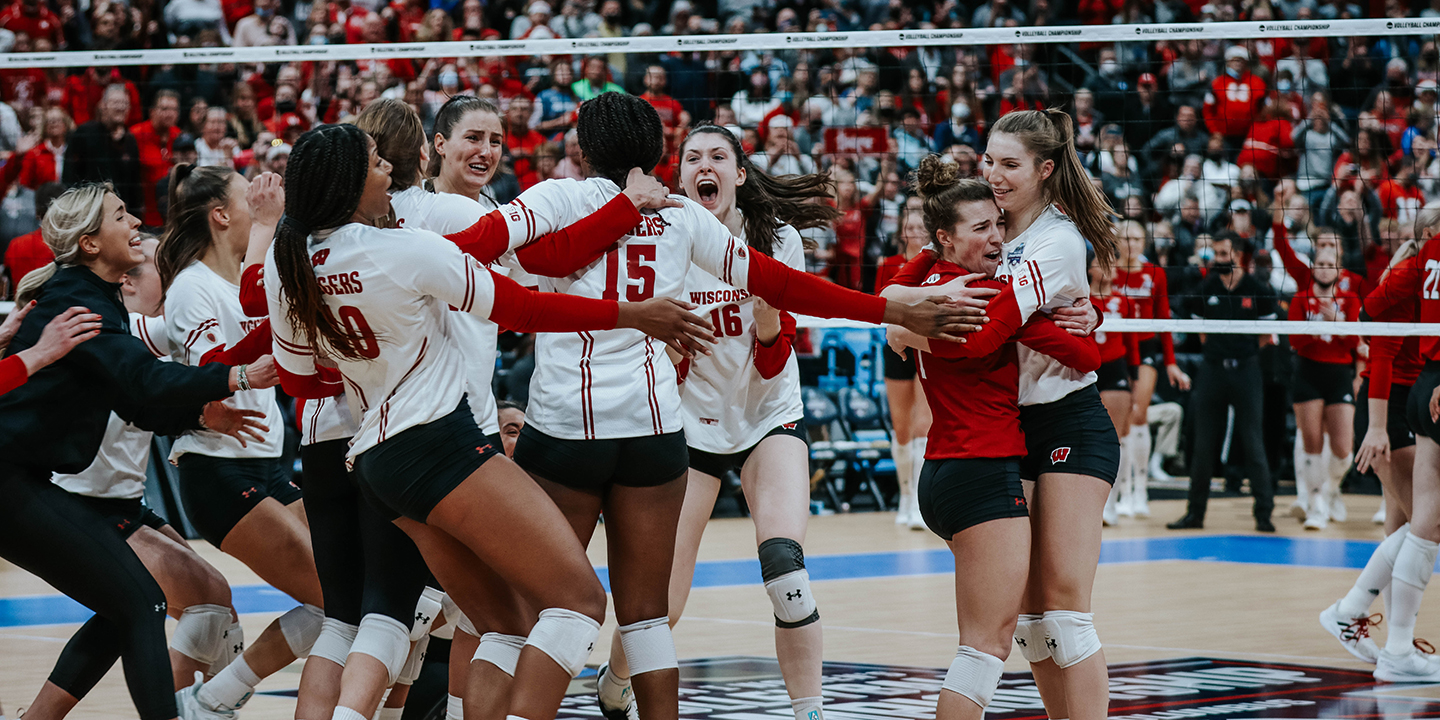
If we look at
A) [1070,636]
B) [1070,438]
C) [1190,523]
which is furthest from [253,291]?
[1190,523]

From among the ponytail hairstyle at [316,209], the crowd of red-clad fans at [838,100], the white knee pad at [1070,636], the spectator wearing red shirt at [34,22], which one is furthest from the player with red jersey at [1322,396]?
the spectator wearing red shirt at [34,22]

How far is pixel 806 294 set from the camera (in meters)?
4.05

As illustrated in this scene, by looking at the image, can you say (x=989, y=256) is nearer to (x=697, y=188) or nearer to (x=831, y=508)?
(x=697, y=188)

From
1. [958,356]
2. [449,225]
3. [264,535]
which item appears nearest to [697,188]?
[449,225]

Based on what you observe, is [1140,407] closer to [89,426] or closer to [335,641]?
[335,641]

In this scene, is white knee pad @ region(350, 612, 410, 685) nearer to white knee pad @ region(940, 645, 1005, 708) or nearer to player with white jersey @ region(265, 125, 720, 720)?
player with white jersey @ region(265, 125, 720, 720)

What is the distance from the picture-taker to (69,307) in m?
4.32

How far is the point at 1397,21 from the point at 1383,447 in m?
1.80

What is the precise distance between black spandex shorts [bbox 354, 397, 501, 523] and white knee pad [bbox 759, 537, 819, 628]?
1288 millimetres

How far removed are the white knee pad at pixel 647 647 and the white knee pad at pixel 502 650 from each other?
0.99ft

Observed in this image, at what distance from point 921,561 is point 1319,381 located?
12.6 ft

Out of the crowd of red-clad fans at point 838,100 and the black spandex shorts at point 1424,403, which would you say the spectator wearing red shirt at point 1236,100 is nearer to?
the crowd of red-clad fans at point 838,100

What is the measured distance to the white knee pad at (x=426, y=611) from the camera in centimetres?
441

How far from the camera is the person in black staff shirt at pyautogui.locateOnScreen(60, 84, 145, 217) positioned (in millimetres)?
9445
